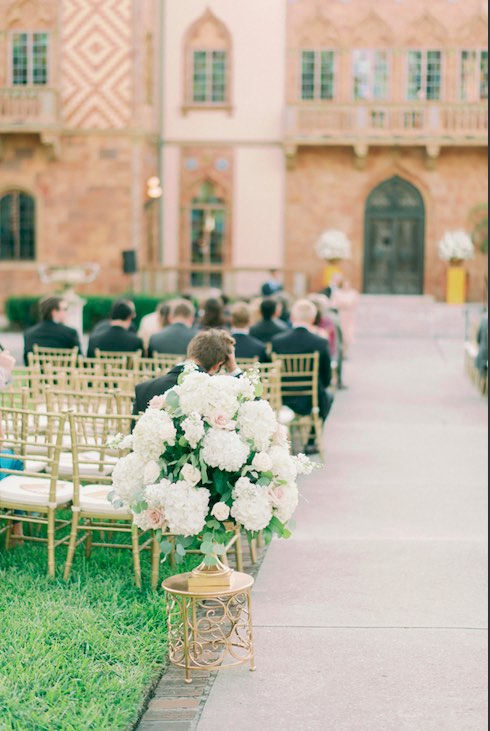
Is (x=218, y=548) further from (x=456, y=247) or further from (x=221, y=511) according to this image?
(x=456, y=247)

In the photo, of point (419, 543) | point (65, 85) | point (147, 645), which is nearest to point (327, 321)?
point (419, 543)

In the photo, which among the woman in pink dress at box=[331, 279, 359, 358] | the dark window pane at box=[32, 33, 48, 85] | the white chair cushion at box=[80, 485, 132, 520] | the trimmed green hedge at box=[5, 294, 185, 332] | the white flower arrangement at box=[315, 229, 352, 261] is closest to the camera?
the white chair cushion at box=[80, 485, 132, 520]

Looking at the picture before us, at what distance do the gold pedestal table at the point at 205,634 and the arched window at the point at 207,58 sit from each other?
87.0 ft

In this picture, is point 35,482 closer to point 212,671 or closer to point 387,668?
point 212,671

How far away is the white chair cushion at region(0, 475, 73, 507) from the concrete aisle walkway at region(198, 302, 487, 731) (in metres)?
1.21

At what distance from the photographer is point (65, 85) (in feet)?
92.9

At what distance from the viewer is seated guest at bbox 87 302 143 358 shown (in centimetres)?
1105

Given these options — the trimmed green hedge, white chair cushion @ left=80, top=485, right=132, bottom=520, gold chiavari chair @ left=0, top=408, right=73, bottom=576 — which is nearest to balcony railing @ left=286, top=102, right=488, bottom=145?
the trimmed green hedge

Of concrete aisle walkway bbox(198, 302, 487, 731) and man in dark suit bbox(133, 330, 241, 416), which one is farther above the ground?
man in dark suit bbox(133, 330, 241, 416)

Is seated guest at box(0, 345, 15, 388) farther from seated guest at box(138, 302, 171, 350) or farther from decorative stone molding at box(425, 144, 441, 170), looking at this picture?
decorative stone molding at box(425, 144, 441, 170)

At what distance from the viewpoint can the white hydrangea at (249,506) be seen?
5.05 m

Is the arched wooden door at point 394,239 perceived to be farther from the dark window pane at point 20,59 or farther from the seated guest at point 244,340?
the seated guest at point 244,340

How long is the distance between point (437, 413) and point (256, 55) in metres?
19.0

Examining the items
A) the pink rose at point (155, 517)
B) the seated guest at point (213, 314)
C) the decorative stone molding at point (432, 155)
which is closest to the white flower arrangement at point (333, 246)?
the decorative stone molding at point (432, 155)
